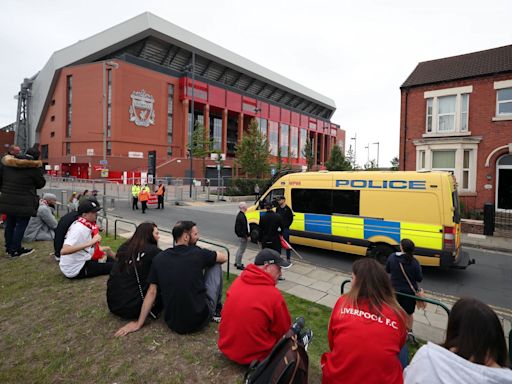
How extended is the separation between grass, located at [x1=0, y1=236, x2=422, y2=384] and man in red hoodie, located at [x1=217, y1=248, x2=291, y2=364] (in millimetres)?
319

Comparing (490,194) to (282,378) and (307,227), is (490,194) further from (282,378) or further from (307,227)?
(282,378)

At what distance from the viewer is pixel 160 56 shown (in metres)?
47.8

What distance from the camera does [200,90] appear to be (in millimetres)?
49906

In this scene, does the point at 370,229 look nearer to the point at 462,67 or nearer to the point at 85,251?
the point at 85,251

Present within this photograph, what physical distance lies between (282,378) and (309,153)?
4225cm

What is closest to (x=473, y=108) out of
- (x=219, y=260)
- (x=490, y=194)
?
(x=490, y=194)

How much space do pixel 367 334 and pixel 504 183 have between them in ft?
58.1

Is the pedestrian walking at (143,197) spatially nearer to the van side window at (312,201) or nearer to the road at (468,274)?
the road at (468,274)

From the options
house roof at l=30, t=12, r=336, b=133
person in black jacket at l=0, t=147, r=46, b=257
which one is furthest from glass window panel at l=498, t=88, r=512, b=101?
house roof at l=30, t=12, r=336, b=133

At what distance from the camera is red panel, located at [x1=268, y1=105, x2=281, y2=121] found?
63781 mm

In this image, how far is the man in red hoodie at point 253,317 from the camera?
262 cm

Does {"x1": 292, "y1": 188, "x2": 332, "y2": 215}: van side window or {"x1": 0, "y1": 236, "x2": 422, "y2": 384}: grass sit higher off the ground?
{"x1": 292, "y1": 188, "x2": 332, "y2": 215}: van side window

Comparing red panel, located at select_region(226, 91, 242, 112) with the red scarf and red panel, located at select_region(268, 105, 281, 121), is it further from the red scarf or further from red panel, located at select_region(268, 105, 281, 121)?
the red scarf

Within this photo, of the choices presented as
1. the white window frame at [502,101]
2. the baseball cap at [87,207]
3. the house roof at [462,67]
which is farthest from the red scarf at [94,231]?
the house roof at [462,67]
